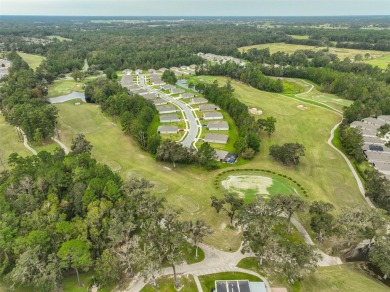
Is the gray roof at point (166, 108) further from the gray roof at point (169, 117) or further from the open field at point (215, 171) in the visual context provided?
the open field at point (215, 171)

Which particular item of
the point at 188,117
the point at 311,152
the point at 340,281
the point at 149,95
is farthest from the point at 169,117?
the point at 340,281

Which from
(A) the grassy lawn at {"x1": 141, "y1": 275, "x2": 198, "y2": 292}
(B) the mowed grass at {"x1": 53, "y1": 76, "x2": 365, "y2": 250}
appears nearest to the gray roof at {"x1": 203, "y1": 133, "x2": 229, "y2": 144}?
(B) the mowed grass at {"x1": 53, "y1": 76, "x2": 365, "y2": 250}

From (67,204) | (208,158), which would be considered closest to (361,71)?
(208,158)

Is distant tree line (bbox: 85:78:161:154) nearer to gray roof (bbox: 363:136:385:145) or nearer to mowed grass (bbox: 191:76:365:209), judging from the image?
mowed grass (bbox: 191:76:365:209)

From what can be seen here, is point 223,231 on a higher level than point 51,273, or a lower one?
lower

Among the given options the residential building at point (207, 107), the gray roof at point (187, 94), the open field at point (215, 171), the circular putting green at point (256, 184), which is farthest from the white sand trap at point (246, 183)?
the gray roof at point (187, 94)

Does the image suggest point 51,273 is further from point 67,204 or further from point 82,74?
point 82,74

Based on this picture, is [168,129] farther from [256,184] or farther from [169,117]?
[256,184]
